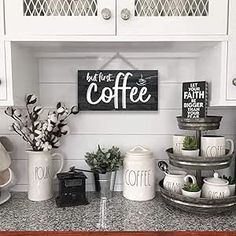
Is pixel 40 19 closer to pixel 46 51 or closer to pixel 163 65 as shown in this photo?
pixel 46 51

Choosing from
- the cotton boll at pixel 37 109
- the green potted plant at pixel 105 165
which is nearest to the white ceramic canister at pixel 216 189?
the green potted plant at pixel 105 165

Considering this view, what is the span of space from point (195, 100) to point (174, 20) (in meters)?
0.34

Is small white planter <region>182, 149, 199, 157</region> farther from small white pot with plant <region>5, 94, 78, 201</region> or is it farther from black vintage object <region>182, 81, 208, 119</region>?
small white pot with plant <region>5, 94, 78, 201</region>

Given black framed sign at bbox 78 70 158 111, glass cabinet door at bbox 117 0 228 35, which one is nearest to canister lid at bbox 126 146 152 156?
black framed sign at bbox 78 70 158 111

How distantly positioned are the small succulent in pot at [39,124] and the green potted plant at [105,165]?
7.4 inches

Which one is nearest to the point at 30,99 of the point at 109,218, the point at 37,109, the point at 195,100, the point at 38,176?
the point at 37,109

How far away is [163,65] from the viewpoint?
143 cm

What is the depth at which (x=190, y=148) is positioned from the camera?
1196 millimetres

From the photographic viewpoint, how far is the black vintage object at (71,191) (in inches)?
49.0

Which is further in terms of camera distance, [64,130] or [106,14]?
[64,130]

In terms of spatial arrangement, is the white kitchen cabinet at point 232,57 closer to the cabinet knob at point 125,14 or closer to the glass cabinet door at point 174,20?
the glass cabinet door at point 174,20

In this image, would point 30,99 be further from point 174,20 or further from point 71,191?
point 174,20

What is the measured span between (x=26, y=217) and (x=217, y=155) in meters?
0.81

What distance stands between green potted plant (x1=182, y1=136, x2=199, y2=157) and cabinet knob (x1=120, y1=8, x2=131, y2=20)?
554 mm
